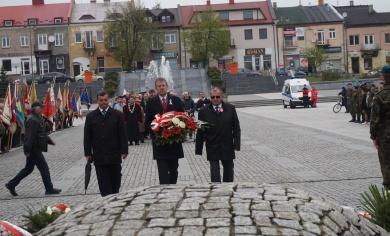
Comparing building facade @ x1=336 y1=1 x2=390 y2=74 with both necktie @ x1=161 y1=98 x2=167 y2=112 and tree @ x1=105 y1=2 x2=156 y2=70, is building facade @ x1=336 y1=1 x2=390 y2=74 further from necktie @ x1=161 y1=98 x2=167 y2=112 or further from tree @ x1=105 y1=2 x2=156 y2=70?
necktie @ x1=161 y1=98 x2=167 y2=112

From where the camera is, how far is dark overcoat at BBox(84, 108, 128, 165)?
9.72m

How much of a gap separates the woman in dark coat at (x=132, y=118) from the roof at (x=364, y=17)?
6898 centimetres

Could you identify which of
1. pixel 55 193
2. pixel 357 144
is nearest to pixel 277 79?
pixel 357 144

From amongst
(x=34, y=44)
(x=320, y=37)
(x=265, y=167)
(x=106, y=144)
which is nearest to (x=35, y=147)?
(x=106, y=144)

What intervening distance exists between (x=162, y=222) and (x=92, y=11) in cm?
8649

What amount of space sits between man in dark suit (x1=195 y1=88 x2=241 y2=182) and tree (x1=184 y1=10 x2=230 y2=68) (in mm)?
69931

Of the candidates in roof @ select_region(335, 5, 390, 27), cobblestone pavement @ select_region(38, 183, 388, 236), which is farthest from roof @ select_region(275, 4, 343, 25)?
cobblestone pavement @ select_region(38, 183, 388, 236)

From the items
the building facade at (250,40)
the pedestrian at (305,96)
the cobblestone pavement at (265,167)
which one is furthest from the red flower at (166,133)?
the building facade at (250,40)

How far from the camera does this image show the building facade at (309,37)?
88312 mm

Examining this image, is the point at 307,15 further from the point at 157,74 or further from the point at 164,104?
the point at 164,104

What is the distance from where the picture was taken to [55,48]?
8631 cm

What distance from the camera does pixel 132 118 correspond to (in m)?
24.7

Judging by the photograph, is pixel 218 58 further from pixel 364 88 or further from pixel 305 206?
pixel 305 206

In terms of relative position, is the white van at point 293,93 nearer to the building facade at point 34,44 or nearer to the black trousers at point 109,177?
the black trousers at point 109,177
